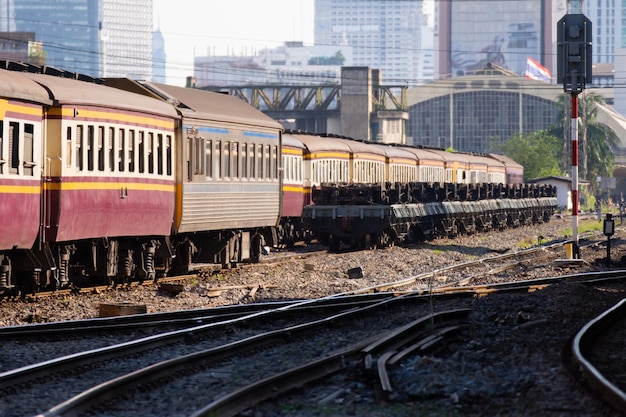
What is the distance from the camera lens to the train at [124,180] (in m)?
15.6

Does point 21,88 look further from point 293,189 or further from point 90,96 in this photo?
point 293,189

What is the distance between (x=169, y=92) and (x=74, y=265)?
4.98m

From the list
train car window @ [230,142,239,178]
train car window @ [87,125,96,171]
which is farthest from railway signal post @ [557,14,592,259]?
train car window @ [87,125,96,171]

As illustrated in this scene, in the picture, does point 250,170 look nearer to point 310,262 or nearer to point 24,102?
point 310,262

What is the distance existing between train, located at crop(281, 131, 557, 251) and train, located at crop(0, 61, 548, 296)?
24.7ft

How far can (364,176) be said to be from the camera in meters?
42.1

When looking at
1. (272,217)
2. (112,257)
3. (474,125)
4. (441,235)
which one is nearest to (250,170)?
(272,217)

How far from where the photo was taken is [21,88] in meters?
15.0

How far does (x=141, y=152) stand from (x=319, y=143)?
18.8 metres

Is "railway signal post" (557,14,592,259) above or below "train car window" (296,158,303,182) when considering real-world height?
above

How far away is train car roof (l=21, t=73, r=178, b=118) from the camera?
16.2 meters

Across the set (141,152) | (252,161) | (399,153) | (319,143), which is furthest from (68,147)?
(399,153)

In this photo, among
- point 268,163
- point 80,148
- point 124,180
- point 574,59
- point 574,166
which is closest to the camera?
point 80,148

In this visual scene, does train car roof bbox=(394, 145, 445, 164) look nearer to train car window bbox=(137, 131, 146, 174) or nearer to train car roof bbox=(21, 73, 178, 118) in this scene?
train car roof bbox=(21, 73, 178, 118)
